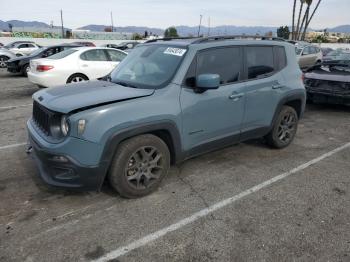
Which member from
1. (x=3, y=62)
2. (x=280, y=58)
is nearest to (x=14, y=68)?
(x=3, y=62)

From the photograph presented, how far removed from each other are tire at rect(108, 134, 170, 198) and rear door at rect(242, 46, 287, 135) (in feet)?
4.80

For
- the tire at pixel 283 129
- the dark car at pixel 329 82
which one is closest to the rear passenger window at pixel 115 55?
the dark car at pixel 329 82

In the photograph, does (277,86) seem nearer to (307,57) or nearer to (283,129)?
(283,129)

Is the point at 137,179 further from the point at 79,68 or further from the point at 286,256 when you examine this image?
the point at 79,68

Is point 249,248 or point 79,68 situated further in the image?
point 79,68

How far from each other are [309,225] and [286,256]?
24.2 inches

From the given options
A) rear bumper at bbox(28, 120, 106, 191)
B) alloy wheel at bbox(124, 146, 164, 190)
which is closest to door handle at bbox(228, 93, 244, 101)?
alloy wheel at bbox(124, 146, 164, 190)

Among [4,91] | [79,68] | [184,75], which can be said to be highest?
[184,75]

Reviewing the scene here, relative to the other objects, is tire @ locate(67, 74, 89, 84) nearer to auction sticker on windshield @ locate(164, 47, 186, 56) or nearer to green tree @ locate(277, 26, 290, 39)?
auction sticker on windshield @ locate(164, 47, 186, 56)

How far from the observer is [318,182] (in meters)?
4.44

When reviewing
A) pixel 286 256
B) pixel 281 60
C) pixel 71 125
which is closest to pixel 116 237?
pixel 71 125

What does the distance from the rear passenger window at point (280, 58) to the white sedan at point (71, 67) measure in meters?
6.48

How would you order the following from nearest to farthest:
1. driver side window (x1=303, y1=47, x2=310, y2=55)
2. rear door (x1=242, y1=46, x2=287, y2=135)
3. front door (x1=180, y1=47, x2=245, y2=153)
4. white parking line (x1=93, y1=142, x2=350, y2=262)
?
white parking line (x1=93, y1=142, x2=350, y2=262)
front door (x1=180, y1=47, x2=245, y2=153)
rear door (x1=242, y1=46, x2=287, y2=135)
driver side window (x1=303, y1=47, x2=310, y2=55)

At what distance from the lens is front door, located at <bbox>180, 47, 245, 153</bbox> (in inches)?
161
